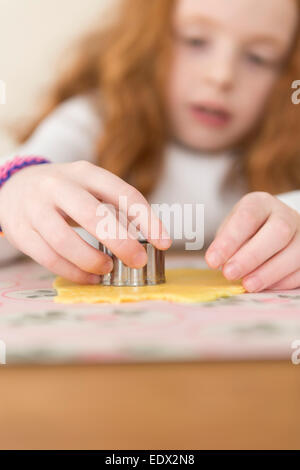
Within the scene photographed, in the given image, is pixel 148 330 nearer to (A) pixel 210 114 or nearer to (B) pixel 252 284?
(B) pixel 252 284

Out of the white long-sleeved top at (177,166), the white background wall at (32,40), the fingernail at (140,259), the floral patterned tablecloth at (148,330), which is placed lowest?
the floral patterned tablecloth at (148,330)

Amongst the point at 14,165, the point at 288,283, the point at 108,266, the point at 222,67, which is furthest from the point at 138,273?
the point at 222,67

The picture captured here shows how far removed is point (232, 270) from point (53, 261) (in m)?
0.18

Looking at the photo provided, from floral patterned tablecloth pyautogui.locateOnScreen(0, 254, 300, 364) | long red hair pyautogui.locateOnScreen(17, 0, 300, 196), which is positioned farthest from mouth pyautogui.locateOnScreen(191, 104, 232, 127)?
floral patterned tablecloth pyautogui.locateOnScreen(0, 254, 300, 364)

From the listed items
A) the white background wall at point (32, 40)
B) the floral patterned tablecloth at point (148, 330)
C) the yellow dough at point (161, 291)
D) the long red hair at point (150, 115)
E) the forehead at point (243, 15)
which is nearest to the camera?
the floral patterned tablecloth at point (148, 330)

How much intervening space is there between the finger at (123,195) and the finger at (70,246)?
0.04m

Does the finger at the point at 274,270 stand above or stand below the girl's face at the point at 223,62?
below

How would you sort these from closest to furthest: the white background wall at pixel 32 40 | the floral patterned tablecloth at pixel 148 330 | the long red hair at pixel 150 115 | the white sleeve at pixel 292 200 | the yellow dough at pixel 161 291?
1. the floral patterned tablecloth at pixel 148 330
2. the yellow dough at pixel 161 291
3. the white sleeve at pixel 292 200
4. the long red hair at pixel 150 115
5. the white background wall at pixel 32 40

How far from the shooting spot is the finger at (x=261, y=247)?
1.57ft

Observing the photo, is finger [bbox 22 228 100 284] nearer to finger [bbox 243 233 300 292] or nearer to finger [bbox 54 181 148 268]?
finger [bbox 54 181 148 268]

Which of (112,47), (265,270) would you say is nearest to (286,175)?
(112,47)

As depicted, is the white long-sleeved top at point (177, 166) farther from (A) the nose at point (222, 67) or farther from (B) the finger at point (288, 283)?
(B) the finger at point (288, 283)

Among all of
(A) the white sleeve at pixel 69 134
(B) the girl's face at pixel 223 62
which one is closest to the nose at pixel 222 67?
(B) the girl's face at pixel 223 62

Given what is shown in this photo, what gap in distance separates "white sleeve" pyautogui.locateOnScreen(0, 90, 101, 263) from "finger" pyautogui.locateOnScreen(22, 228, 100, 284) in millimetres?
517
